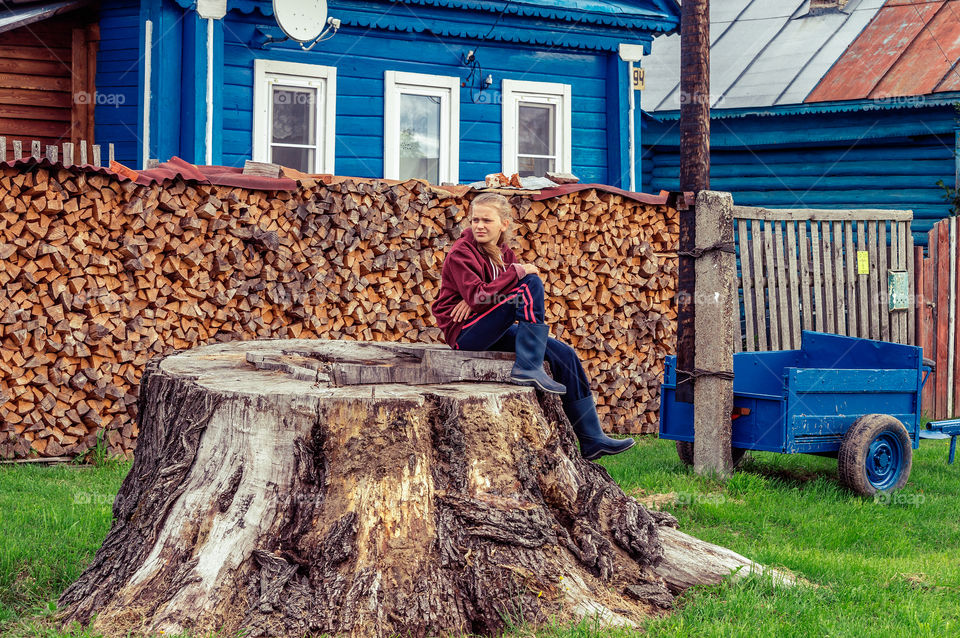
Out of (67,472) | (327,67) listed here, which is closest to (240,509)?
(67,472)

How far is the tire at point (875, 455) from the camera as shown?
20.8 ft

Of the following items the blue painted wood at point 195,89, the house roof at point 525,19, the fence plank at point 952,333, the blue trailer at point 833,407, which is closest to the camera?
the blue trailer at point 833,407

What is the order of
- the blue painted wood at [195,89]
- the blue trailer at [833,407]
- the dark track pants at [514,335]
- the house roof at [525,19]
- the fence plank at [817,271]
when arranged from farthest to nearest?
the house roof at [525,19] → the blue painted wood at [195,89] → the fence plank at [817,271] → the blue trailer at [833,407] → the dark track pants at [514,335]

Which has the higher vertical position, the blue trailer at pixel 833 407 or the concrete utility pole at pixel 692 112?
the concrete utility pole at pixel 692 112

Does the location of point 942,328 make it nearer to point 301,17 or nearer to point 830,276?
point 830,276

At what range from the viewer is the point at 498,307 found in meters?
4.82

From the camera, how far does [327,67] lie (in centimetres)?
1126

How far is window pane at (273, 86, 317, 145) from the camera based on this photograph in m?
11.2

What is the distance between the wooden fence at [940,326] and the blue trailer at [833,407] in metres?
2.57

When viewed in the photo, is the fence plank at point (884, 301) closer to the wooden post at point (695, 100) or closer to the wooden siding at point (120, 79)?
the wooden post at point (695, 100)

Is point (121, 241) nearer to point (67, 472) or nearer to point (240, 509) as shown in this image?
point (67, 472)

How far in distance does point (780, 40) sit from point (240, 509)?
15.2 metres

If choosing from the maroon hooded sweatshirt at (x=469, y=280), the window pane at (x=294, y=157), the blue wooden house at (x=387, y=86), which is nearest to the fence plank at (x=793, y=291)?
the maroon hooded sweatshirt at (x=469, y=280)

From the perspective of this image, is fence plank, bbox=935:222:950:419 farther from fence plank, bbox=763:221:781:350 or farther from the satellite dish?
the satellite dish
